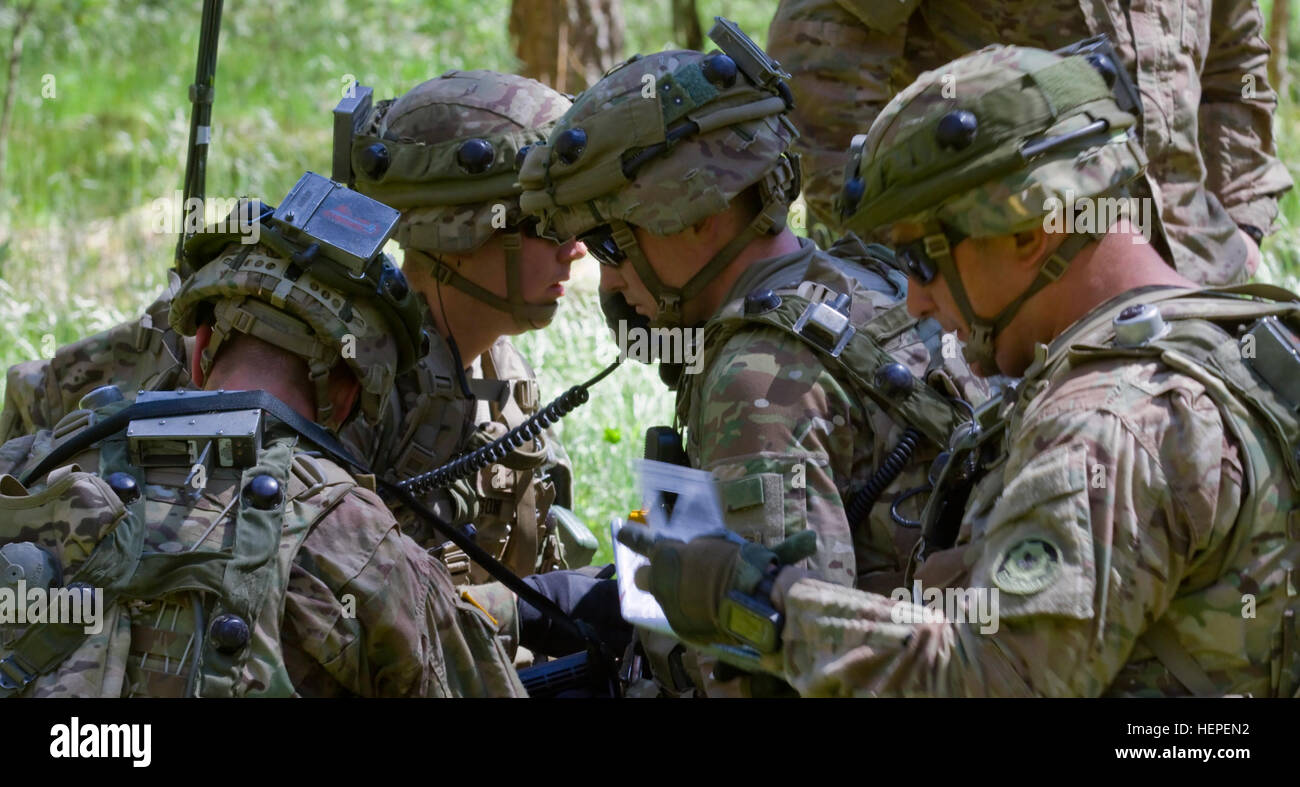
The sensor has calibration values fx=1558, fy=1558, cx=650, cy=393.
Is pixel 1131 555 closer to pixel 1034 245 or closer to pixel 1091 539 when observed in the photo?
pixel 1091 539

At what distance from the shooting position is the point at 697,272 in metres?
4.28

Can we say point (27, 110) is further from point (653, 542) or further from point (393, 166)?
point (653, 542)

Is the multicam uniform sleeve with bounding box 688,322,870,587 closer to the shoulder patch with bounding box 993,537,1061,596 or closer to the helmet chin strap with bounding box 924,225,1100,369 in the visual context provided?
the helmet chin strap with bounding box 924,225,1100,369

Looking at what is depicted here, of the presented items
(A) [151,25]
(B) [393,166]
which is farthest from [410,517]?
(A) [151,25]

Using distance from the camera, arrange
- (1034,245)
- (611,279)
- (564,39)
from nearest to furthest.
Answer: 1. (1034,245)
2. (611,279)
3. (564,39)

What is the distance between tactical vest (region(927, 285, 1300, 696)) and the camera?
2.80 metres

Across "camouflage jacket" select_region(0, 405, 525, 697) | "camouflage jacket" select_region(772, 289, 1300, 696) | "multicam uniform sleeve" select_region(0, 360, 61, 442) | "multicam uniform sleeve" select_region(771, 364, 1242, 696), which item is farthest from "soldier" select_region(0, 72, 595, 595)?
"multicam uniform sleeve" select_region(771, 364, 1242, 696)

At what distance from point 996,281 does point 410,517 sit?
2.37m

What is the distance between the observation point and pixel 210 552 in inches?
130

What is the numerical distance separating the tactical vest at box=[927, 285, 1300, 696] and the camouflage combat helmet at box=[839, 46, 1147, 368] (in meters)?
0.34

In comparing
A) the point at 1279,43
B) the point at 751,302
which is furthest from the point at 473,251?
the point at 1279,43

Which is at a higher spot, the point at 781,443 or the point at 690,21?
the point at 690,21

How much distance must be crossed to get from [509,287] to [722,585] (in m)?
2.26

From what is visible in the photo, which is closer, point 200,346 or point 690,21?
point 200,346
